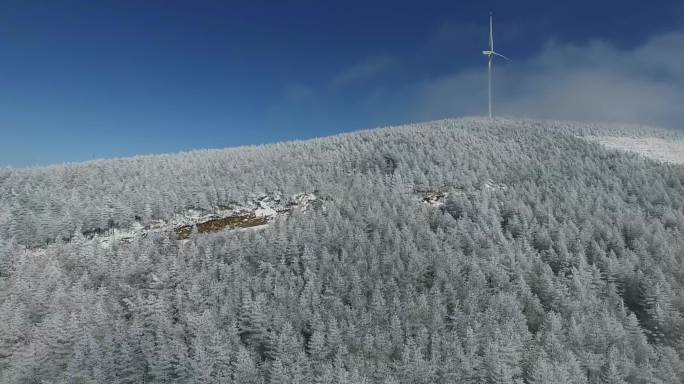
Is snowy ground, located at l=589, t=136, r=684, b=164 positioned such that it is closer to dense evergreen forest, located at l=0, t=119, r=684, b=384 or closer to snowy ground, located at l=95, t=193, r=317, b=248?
dense evergreen forest, located at l=0, t=119, r=684, b=384

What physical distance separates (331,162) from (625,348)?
4235 inches

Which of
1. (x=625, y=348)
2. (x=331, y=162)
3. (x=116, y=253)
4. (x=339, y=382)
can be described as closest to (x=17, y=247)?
(x=116, y=253)

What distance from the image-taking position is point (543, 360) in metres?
46.4

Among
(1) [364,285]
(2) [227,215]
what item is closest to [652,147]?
(1) [364,285]

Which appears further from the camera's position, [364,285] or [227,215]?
[227,215]

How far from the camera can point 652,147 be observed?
182m

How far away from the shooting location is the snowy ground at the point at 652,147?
529 feet

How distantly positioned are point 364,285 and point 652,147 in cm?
18825

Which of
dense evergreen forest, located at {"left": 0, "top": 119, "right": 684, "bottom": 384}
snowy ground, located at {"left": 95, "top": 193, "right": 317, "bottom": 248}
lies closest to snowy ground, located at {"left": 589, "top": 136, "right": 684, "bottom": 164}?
dense evergreen forest, located at {"left": 0, "top": 119, "right": 684, "bottom": 384}

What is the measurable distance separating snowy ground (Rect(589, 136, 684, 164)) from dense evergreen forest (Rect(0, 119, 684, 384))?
53.2 meters

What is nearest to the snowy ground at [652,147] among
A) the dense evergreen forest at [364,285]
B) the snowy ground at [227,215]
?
the dense evergreen forest at [364,285]

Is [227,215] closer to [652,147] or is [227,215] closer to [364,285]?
[364,285]

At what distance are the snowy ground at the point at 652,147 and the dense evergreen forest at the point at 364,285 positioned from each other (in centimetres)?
5324

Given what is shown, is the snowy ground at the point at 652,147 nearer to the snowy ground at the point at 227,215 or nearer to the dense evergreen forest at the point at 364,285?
the dense evergreen forest at the point at 364,285
